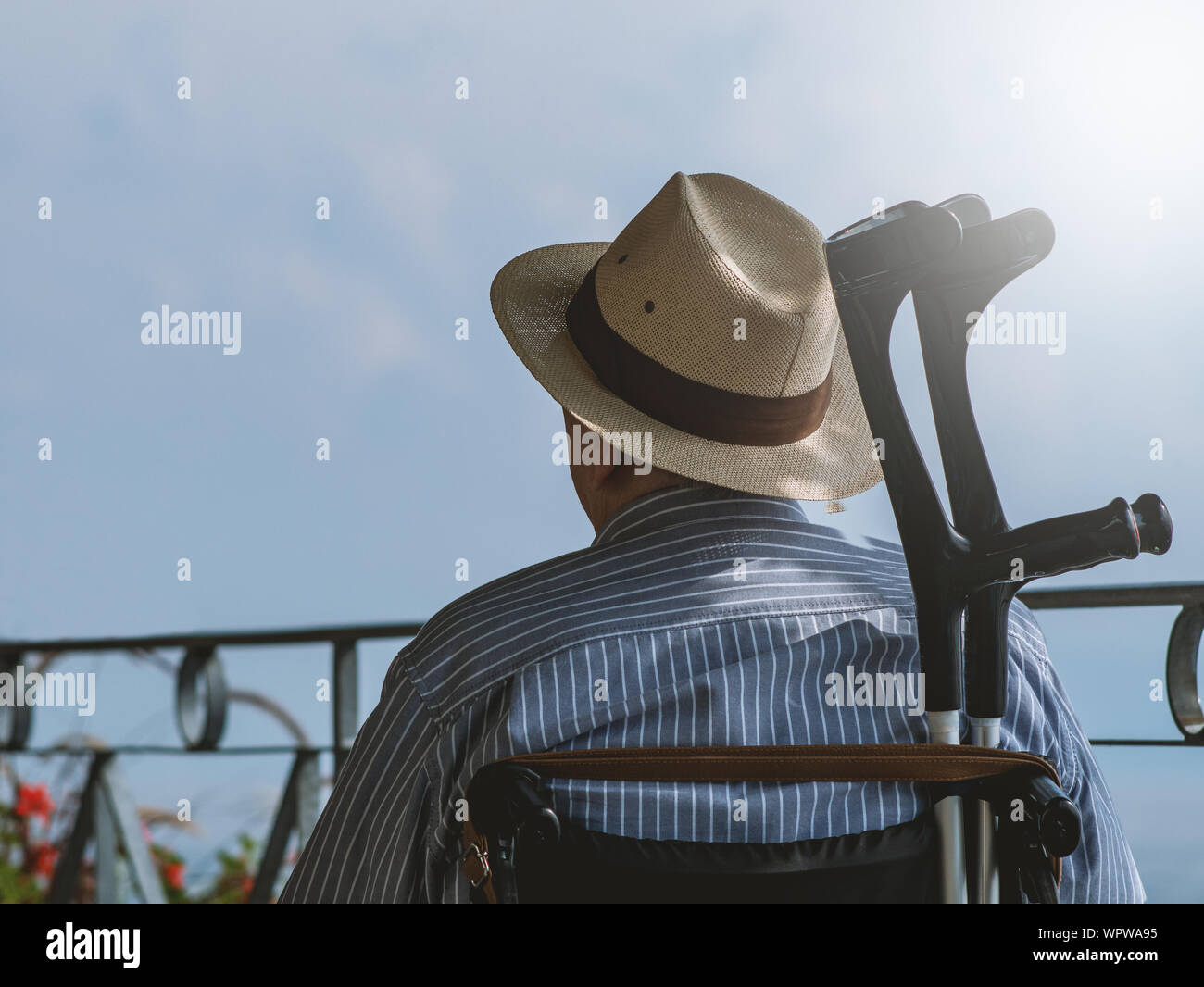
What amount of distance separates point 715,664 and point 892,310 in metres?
0.32

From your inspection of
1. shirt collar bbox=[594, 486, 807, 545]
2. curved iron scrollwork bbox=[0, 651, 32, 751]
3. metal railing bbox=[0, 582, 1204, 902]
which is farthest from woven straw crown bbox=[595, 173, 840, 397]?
curved iron scrollwork bbox=[0, 651, 32, 751]

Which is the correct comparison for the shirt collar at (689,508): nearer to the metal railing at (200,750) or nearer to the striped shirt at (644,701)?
the striped shirt at (644,701)

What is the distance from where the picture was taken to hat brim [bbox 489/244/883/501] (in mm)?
971

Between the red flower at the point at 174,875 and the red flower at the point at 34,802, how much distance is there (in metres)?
0.36

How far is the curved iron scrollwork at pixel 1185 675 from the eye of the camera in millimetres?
1764

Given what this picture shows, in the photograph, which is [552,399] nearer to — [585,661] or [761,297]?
[761,297]

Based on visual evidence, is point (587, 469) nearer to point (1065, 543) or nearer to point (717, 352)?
point (717, 352)

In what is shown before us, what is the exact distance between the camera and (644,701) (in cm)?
83

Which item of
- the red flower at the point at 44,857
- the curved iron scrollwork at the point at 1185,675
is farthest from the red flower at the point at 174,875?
the curved iron scrollwork at the point at 1185,675

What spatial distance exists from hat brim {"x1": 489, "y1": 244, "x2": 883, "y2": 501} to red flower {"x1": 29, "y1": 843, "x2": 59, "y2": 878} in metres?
2.36

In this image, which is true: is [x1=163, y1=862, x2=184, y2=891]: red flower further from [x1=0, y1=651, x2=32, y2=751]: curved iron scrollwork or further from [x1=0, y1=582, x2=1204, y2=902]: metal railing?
[x1=0, y1=651, x2=32, y2=751]: curved iron scrollwork

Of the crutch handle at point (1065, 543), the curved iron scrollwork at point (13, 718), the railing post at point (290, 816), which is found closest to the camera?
the crutch handle at point (1065, 543)

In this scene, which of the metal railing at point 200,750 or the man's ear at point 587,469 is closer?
the man's ear at point 587,469
